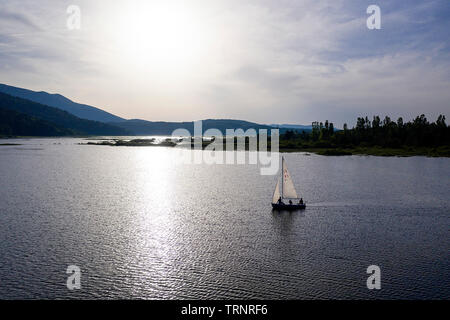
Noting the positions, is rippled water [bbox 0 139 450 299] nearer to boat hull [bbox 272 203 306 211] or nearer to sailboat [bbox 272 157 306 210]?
boat hull [bbox 272 203 306 211]

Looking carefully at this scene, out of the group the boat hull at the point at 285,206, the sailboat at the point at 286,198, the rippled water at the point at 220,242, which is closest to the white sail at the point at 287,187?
the sailboat at the point at 286,198

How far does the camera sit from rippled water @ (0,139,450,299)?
31.8 meters

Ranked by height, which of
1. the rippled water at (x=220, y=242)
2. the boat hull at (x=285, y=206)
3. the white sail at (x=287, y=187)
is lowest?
the rippled water at (x=220, y=242)

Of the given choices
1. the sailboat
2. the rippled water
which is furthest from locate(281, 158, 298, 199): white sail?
the rippled water

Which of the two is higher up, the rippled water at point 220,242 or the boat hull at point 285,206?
the boat hull at point 285,206

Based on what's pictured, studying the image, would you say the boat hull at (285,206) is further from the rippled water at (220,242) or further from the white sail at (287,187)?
the white sail at (287,187)

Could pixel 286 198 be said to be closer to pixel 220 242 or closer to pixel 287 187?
pixel 287 187

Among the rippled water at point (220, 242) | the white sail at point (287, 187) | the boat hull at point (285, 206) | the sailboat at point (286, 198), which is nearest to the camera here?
the rippled water at point (220, 242)

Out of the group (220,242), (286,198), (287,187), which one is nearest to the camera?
(220,242)

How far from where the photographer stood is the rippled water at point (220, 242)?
31781 mm

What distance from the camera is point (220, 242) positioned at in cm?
4459

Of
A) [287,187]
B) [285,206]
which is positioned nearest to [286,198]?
[287,187]
